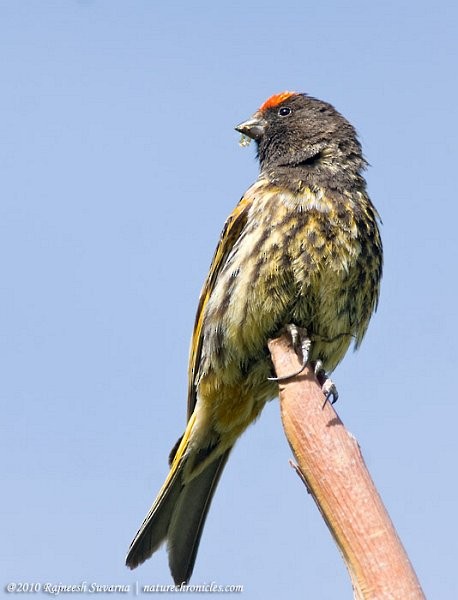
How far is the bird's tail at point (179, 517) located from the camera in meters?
5.43

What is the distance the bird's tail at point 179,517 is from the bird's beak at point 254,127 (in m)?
2.24

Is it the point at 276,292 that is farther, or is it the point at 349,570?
the point at 276,292

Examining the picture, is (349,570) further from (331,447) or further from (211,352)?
(211,352)

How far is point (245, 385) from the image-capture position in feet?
19.2

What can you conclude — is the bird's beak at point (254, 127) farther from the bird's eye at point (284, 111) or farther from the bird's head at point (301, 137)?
the bird's eye at point (284, 111)

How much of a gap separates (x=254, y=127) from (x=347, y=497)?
4.16 meters

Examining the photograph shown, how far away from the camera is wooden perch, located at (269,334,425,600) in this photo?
10.2ft

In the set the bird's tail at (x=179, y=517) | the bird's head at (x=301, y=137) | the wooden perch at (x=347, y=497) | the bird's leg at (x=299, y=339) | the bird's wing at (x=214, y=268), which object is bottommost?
the wooden perch at (x=347, y=497)

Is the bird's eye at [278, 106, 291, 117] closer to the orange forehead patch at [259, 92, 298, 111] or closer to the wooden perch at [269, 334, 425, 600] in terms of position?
the orange forehead patch at [259, 92, 298, 111]

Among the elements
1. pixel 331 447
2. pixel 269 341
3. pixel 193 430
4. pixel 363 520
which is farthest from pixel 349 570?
pixel 193 430

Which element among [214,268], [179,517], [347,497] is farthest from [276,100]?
[347,497]

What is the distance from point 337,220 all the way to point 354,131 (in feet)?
4.68

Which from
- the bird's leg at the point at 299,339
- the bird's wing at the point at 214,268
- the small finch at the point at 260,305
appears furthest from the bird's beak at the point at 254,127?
the bird's leg at the point at 299,339

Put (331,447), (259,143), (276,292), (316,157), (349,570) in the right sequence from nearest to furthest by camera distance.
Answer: (349,570) < (331,447) < (276,292) < (316,157) < (259,143)
